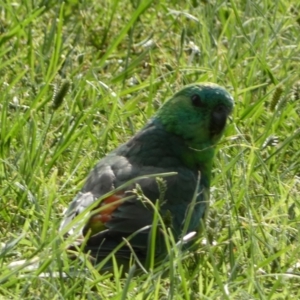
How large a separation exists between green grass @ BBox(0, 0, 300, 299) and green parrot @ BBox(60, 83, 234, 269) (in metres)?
0.10

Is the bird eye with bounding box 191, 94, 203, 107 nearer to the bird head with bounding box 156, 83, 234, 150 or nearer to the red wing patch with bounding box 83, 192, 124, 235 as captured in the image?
the bird head with bounding box 156, 83, 234, 150

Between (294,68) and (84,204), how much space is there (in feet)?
5.80

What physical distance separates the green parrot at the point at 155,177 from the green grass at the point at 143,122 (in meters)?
0.10

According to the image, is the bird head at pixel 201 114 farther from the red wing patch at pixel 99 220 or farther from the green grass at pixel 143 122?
the red wing patch at pixel 99 220

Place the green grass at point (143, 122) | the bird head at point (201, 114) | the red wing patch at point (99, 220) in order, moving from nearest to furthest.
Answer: the green grass at point (143, 122), the red wing patch at point (99, 220), the bird head at point (201, 114)

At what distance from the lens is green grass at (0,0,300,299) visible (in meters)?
3.26

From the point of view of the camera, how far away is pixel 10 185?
3812 mm

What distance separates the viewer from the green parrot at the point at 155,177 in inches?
137

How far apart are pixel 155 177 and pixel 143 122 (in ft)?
2.95

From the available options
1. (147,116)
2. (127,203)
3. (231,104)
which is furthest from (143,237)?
(147,116)

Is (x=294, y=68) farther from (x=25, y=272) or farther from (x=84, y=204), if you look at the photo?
(x=25, y=272)

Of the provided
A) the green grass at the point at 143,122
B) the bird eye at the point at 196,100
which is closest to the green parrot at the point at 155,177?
the bird eye at the point at 196,100

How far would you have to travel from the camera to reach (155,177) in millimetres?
3625

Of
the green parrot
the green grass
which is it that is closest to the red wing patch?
the green parrot
